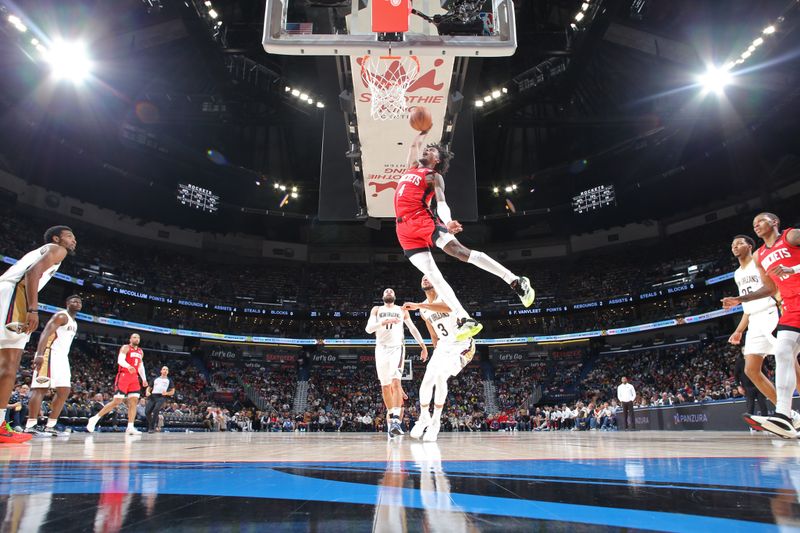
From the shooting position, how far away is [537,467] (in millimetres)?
2289

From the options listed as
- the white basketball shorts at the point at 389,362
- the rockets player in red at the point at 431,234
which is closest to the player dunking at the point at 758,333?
the rockets player in red at the point at 431,234

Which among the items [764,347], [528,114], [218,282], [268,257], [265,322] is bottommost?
[764,347]

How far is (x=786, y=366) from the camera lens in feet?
15.8

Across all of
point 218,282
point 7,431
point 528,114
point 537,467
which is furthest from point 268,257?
point 537,467

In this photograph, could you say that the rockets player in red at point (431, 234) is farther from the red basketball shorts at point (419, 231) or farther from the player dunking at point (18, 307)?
the player dunking at point (18, 307)

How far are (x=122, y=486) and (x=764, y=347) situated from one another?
6.19 metres

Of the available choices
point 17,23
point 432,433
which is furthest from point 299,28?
point 17,23

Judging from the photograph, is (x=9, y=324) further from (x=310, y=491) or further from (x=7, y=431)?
(x=310, y=491)

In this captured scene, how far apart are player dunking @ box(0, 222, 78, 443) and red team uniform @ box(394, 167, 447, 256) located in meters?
3.26

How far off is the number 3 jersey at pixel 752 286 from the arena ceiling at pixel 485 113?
817cm

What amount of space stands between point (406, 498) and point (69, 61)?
22.4 metres

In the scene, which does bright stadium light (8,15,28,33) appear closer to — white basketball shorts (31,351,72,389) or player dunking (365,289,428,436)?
white basketball shorts (31,351,72,389)

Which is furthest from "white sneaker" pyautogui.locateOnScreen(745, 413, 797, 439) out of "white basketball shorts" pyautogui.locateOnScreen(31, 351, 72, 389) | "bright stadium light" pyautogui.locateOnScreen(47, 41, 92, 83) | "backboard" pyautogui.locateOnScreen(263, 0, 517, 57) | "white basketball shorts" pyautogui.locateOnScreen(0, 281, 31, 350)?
"bright stadium light" pyautogui.locateOnScreen(47, 41, 92, 83)

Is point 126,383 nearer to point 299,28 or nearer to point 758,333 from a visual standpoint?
point 299,28
